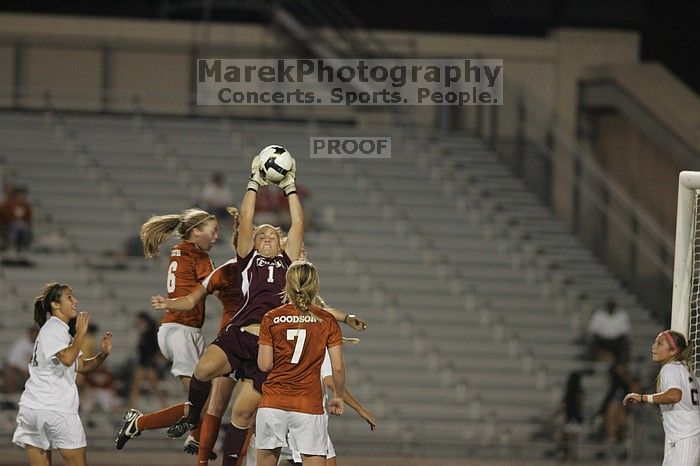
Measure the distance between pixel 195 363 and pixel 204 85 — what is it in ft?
45.3

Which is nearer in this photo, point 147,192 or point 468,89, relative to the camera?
point 147,192

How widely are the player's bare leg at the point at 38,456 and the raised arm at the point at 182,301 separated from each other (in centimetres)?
143

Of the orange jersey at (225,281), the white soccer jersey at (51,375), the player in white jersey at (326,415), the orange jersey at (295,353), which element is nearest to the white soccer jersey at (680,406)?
the player in white jersey at (326,415)

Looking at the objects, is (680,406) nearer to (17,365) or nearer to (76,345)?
(76,345)

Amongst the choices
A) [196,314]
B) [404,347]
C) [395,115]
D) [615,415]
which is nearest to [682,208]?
[196,314]

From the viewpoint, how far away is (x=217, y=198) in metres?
Result: 23.7

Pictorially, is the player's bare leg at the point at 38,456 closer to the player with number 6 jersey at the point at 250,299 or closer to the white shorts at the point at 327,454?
the player with number 6 jersey at the point at 250,299

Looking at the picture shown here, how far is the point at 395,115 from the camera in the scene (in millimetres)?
27188

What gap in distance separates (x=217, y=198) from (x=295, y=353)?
43.8 ft

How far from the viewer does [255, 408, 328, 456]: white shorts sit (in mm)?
10586

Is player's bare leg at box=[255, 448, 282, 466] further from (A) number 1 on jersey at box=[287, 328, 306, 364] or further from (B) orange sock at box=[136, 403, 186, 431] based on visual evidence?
(B) orange sock at box=[136, 403, 186, 431]

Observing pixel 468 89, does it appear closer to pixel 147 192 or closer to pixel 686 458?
pixel 147 192

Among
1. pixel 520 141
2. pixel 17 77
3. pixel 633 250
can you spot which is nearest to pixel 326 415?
pixel 633 250

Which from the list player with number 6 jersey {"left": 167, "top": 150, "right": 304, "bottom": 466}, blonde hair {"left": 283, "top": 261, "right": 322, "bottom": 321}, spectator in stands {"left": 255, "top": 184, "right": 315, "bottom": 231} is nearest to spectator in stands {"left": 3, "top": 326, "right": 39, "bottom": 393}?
spectator in stands {"left": 255, "top": 184, "right": 315, "bottom": 231}
